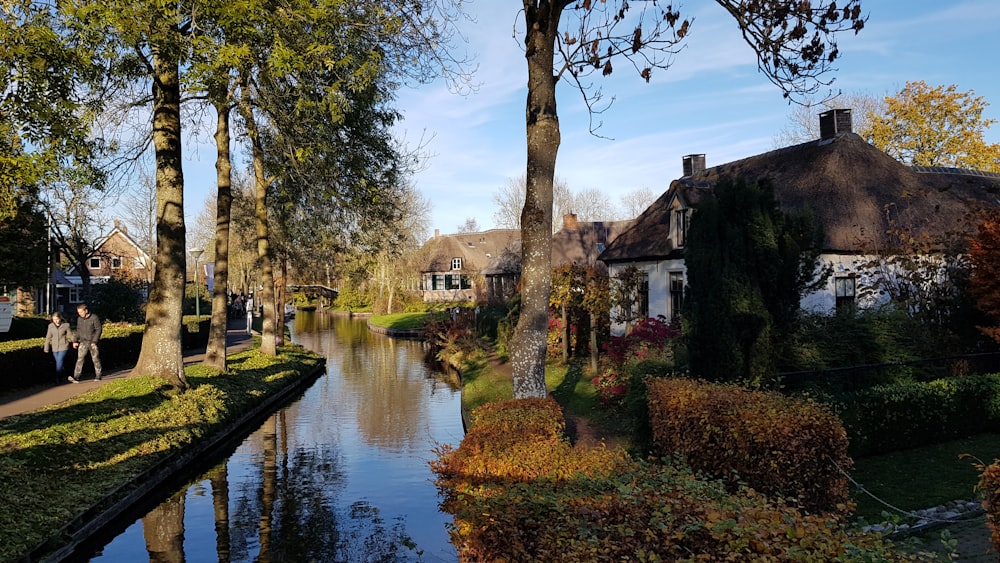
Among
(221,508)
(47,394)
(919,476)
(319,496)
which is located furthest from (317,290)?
(919,476)

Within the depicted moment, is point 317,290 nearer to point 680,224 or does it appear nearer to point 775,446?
point 680,224

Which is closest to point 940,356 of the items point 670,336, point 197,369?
point 670,336

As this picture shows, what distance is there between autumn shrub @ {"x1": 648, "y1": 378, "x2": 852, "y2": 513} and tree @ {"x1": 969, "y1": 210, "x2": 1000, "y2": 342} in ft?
27.7

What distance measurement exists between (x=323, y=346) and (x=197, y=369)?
1993 cm

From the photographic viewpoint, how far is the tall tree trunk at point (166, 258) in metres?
15.4

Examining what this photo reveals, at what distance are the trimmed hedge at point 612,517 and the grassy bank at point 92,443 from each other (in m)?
5.57

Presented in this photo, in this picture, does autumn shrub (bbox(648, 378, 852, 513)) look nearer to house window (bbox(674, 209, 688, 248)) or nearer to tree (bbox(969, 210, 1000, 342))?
tree (bbox(969, 210, 1000, 342))

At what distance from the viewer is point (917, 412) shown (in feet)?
38.3

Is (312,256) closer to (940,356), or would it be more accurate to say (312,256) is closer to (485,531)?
(940,356)

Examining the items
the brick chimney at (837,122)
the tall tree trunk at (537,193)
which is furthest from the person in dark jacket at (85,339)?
the brick chimney at (837,122)

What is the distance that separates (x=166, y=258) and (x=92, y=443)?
5.23 m

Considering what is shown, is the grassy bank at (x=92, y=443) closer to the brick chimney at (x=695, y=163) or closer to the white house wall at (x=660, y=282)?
the white house wall at (x=660, y=282)

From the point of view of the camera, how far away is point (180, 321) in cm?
1582

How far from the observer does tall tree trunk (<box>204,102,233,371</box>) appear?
66.5 feet
